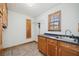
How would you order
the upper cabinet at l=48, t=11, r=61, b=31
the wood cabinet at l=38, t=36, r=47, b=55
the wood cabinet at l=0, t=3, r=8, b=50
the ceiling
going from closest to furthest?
1. the wood cabinet at l=0, t=3, r=8, b=50
2. the ceiling
3. the upper cabinet at l=48, t=11, r=61, b=31
4. the wood cabinet at l=38, t=36, r=47, b=55

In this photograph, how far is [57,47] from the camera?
6.76ft

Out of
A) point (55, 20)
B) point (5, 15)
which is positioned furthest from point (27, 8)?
point (55, 20)

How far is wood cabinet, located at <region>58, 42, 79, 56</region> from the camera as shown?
63.6 inches

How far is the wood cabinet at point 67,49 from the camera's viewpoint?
1615 mm

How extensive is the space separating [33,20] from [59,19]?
0.69m

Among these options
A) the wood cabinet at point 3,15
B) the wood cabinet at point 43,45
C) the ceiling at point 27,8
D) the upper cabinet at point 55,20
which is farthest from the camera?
the wood cabinet at point 43,45

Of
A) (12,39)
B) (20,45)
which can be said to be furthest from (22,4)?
(20,45)

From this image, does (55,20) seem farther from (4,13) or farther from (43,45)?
(4,13)

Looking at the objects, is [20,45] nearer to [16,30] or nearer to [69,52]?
[16,30]

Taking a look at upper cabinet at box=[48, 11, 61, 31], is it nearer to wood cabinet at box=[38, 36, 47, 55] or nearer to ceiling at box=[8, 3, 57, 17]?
ceiling at box=[8, 3, 57, 17]

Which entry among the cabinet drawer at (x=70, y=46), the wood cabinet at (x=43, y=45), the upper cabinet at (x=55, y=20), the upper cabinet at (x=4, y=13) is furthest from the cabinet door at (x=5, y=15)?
the wood cabinet at (x=43, y=45)

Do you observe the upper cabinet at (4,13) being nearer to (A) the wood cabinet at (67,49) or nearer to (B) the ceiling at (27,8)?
(B) the ceiling at (27,8)

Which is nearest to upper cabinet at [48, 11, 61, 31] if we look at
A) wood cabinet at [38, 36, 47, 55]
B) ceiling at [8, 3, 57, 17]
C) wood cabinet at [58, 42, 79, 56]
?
ceiling at [8, 3, 57, 17]

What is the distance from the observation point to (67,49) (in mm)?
1768
